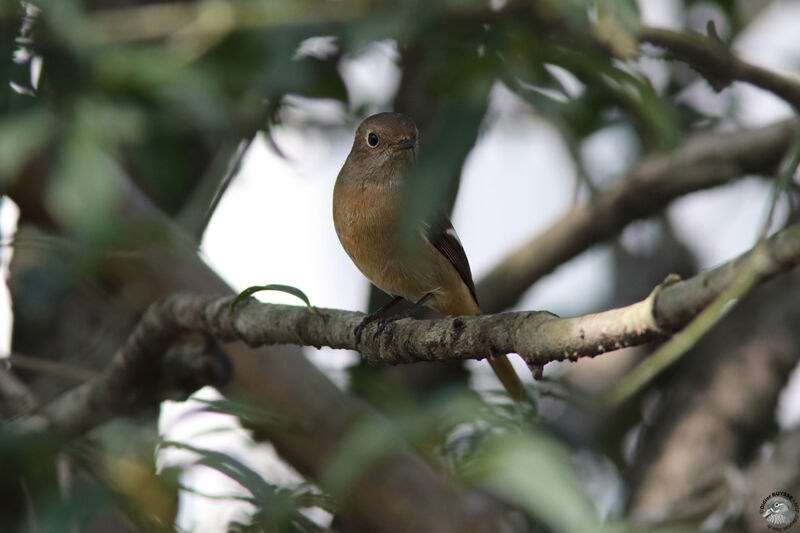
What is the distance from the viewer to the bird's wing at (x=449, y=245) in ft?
12.3

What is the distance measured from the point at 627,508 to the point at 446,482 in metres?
1.46

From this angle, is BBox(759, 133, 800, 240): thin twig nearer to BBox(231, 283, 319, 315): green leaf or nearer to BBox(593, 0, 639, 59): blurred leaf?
BBox(593, 0, 639, 59): blurred leaf

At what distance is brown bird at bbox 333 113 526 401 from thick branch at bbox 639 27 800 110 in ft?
4.18

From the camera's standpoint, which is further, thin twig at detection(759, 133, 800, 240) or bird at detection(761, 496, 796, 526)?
bird at detection(761, 496, 796, 526)

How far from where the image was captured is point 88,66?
3.22 metres

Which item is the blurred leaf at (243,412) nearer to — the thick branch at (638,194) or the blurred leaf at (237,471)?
the blurred leaf at (237,471)

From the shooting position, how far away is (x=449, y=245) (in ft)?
12.5

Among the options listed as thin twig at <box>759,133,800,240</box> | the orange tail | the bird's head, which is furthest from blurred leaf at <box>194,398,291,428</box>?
thin twig at <box>759,133,800,240</box>

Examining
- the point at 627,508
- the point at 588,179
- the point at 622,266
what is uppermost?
the point at 588,179

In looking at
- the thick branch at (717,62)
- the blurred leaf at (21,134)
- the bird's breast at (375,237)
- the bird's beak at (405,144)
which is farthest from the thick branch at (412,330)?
the bird's beak at (405,144)

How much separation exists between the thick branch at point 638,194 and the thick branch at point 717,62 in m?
1.49

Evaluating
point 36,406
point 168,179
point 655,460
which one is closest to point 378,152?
point 168,179

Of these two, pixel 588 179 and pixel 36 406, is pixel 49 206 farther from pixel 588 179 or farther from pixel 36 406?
pixel 588 179

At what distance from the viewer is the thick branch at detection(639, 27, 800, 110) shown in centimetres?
241
